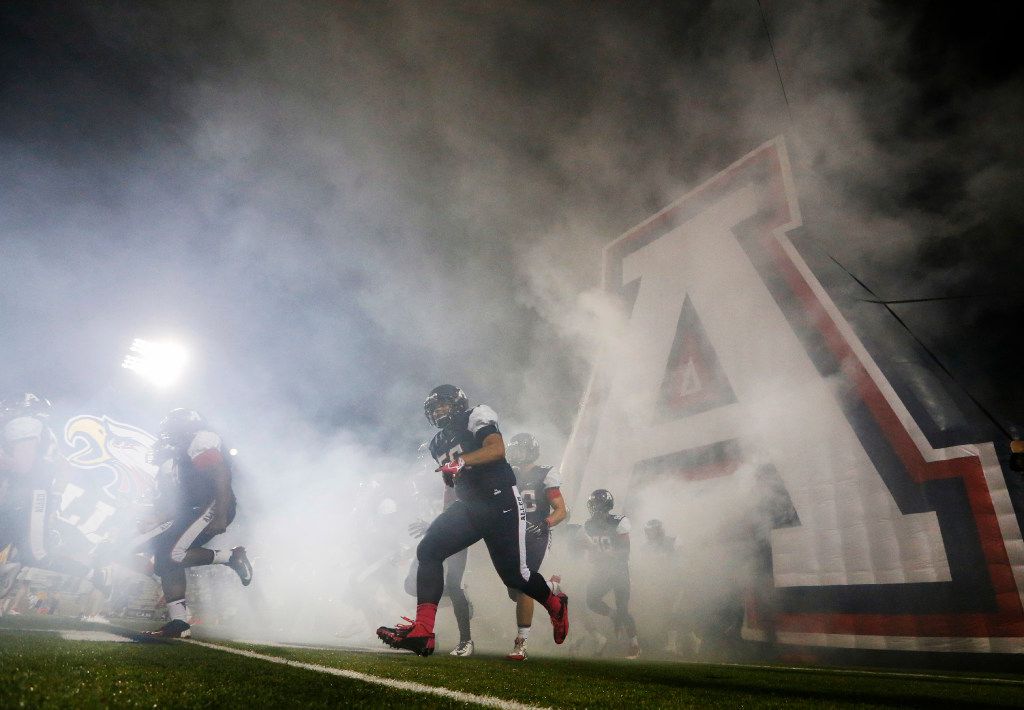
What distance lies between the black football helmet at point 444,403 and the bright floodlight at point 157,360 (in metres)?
23.1

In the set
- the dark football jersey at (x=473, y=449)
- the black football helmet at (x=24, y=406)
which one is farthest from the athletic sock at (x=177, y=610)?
the black football helmet at (x=24, y=406)

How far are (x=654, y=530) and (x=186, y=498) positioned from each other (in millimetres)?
6706

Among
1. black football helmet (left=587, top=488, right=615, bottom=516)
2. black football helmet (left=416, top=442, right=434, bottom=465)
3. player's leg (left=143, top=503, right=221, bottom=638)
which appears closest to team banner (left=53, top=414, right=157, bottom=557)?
black football helmet (left=416, top=442, right=434, bottom=465)

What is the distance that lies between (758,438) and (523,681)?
636 cm

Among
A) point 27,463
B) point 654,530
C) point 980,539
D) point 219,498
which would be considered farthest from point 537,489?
point 27,463

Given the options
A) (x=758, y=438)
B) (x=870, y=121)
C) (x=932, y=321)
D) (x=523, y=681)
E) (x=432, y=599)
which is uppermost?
(x=870, y=121)

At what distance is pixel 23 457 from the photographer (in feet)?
20.7

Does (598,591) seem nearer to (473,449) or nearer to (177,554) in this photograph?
(473,449)

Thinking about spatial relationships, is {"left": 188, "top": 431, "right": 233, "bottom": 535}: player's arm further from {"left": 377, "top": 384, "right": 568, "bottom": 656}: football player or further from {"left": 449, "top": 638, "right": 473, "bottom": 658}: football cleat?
{"left": 377, "top": 384, "right": 568, "bottom": 656}: football player

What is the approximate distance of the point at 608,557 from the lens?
727 cm

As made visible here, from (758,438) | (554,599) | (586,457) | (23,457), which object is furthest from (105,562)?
(758,438)

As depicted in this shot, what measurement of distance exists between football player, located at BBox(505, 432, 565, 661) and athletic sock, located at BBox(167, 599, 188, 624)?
3199 mm

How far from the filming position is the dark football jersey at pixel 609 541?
23.7 feet

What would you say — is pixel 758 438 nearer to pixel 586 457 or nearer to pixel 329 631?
pixel 586 457
